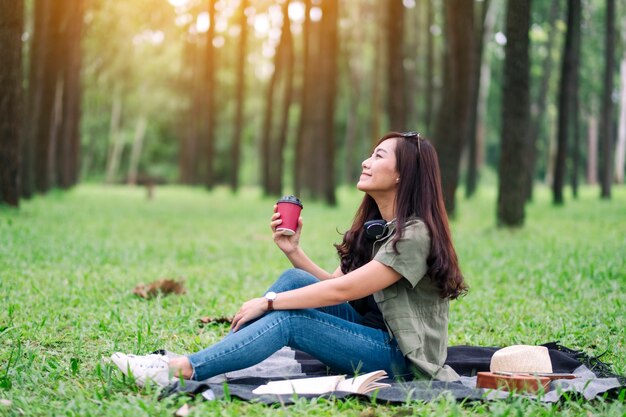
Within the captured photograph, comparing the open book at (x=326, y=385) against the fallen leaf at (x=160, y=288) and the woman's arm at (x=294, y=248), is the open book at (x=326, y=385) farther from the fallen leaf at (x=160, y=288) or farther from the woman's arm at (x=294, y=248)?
the fallen leaf at (x=160, y=288)

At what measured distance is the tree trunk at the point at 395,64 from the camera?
17875 mm

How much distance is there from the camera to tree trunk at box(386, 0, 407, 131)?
17.9m

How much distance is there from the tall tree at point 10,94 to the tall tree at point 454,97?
775 centimetres

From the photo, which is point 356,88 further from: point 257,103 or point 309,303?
point 309,303

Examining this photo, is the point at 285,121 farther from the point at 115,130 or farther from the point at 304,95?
the point at 115,130

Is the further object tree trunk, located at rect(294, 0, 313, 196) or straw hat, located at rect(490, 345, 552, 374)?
tree trunk, located at rect(294, 0, 313, 196)

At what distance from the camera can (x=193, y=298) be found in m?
7.48

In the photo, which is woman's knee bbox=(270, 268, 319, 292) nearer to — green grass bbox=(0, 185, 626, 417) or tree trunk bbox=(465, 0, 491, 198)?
green grass bbox=(0, 185, 626, 417)

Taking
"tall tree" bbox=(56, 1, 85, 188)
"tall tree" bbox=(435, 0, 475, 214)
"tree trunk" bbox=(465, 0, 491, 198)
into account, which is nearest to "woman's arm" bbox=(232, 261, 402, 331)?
"tall tree" bbox=(435, 0, 475, 214)

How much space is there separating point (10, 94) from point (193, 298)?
7.75 meters

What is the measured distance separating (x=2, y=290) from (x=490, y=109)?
175 ft

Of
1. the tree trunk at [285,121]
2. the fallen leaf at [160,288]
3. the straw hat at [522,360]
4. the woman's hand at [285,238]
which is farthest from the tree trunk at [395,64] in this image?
the straw hat at [522,360]

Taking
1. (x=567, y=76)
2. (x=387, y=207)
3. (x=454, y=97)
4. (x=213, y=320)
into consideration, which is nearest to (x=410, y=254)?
(x=387, y=207)

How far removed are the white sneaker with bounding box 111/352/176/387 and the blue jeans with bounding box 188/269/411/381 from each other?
163 millimetres
